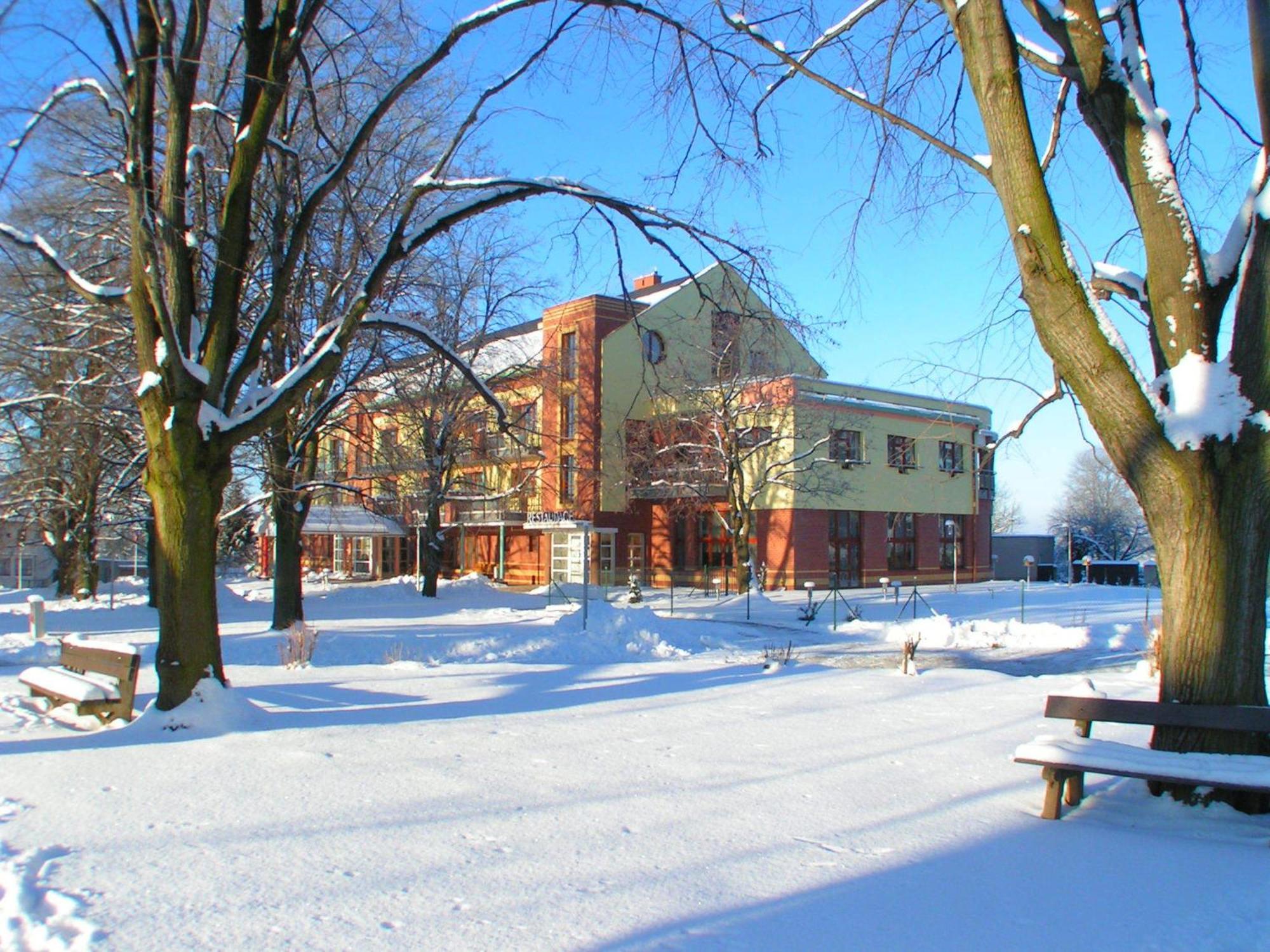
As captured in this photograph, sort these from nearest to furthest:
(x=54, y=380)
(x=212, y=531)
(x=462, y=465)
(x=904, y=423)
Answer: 1. (x=212, y=531)
2. (x=54, y=380)
3. (x=462, y=465)
4. (x=904, y=423)

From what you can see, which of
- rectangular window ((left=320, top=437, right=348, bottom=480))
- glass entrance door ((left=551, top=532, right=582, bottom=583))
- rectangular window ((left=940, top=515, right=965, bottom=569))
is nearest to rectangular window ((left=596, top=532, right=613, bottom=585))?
glass entrance door ((left=551, top=532, right=582, bottom=583))

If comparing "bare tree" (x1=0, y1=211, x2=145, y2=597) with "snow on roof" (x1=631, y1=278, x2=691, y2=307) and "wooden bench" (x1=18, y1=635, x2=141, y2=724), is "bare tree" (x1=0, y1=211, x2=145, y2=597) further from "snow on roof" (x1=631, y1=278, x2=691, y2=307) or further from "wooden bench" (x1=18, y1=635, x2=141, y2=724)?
"snow on roof" (x1=631, y1=278, x2=691, y2=307)

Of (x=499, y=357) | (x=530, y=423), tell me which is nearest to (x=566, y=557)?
(x=530, y=423)

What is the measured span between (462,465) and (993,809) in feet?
98.5

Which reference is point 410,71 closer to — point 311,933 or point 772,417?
point 311,933

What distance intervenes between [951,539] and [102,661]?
148 feet

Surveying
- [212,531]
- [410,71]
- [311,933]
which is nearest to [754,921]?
[311,933]

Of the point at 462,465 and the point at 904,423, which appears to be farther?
the point at 904,423

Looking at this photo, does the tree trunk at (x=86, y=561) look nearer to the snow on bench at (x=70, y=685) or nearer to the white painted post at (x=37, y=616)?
the white painted post at (x=37, y=616)

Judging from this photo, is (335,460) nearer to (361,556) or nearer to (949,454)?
(361,556)

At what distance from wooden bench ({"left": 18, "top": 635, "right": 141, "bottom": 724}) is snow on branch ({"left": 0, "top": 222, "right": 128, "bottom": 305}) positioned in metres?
3.22

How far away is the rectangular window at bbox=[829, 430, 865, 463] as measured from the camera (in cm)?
4250

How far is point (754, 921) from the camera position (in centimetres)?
435

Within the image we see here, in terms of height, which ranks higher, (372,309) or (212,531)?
(372,309)
